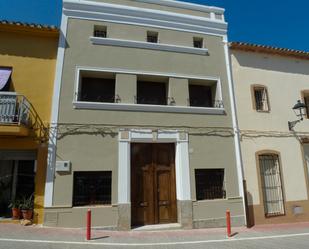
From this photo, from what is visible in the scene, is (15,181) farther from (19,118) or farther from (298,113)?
(298,113)

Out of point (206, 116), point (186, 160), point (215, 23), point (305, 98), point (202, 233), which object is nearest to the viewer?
point (202, 233)

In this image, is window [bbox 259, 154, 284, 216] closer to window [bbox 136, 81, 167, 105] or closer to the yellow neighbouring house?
window [bbox 136, 81, 167, 105]

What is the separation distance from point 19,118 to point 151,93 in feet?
16.8

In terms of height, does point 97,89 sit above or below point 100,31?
below

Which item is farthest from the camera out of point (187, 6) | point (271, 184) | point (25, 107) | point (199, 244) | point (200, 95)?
point (187, 6)

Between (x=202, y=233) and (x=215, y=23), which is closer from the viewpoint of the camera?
(x=202, y=233)

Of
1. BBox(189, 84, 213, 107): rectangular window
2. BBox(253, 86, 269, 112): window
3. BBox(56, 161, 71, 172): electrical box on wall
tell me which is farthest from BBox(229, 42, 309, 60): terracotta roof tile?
BBox(56, 161, 71, 172): electrical box on wall

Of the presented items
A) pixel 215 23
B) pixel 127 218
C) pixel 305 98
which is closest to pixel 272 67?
pixel 305 98

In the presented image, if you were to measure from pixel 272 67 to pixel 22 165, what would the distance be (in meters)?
11.8

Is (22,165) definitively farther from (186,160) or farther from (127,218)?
(186,160)

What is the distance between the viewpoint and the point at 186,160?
32.2 feet

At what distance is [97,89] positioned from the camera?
1031cm

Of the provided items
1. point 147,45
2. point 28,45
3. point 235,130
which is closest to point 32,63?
point 28,45

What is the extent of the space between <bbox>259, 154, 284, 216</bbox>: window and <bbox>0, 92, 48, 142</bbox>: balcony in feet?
29.6
